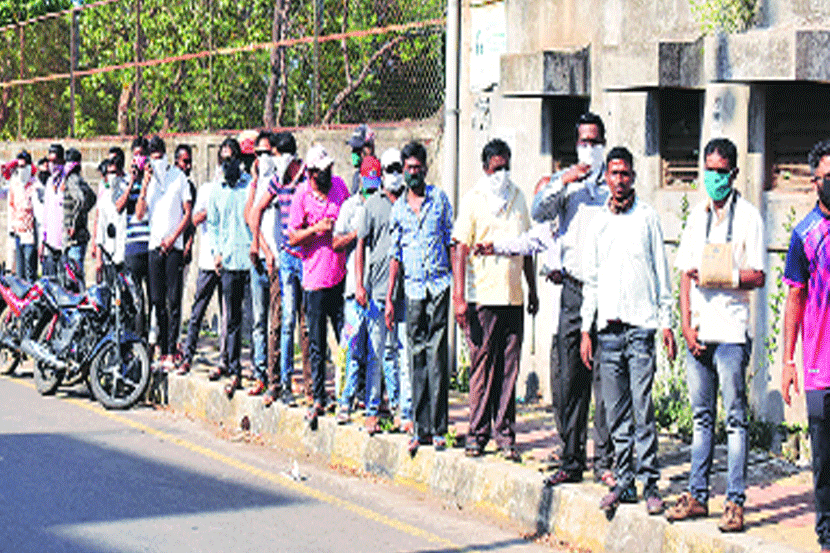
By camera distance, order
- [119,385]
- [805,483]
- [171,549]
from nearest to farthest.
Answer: [171,549]
[805,483]
[119,385]

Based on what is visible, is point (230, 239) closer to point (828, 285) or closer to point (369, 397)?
point (369, 397)

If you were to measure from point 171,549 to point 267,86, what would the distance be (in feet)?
30.4

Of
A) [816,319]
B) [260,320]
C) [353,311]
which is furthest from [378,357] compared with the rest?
[816,319]

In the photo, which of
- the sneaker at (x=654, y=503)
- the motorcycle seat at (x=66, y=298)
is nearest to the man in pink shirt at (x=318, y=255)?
the motorcycle seat at (x=66, y=298)

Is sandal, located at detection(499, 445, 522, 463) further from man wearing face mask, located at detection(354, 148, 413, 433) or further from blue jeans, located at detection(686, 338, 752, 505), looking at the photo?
blue jeans, located at detection(686, 338, 752, 505)

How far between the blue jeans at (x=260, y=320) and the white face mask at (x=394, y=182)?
76.2 inches

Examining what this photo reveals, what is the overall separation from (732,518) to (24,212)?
11.8 m

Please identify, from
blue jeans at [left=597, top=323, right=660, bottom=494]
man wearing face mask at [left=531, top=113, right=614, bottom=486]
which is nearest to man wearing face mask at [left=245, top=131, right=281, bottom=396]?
man wearing face mask at [left=531, top=113, right=614, bottom=486]

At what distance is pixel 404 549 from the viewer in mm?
7270

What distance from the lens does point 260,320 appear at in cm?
1095

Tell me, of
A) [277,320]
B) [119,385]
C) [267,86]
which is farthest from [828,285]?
[267,86]

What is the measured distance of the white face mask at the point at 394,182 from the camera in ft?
30.6

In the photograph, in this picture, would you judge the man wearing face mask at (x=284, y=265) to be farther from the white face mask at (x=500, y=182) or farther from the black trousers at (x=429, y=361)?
the white face mask at (x=500, y=182)

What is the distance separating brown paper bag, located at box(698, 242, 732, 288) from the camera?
6949 mm
